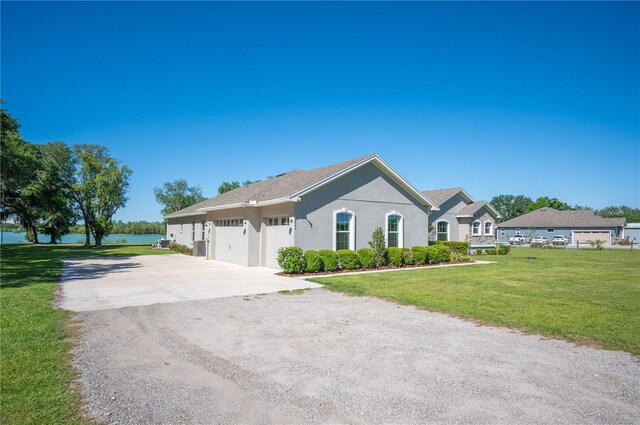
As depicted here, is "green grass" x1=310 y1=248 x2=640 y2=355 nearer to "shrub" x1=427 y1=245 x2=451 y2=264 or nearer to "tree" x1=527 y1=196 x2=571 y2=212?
"shrub" x1=427 y1=245 x2=451 y2=264

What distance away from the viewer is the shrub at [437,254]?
64.4 feet

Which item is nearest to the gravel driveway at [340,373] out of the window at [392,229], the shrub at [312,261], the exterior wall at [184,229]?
the shrub at [312,261]

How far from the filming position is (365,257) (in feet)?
54.8

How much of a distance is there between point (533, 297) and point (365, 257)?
7.64 meters

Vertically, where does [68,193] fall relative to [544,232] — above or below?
above

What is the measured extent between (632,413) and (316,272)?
1213cm

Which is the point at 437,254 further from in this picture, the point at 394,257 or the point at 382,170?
the point at 382,170

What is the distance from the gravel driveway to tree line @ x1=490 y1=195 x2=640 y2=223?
9603 cm

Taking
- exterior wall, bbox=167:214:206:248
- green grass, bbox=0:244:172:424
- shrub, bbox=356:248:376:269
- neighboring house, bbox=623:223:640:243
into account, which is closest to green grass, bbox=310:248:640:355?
shrub, bbox=356:248:376:269

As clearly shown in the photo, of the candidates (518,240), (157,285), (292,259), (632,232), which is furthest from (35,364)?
(632,232)

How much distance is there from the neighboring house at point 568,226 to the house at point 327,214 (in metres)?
32.6

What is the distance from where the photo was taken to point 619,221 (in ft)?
159

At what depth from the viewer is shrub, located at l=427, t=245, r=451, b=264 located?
1964 cm

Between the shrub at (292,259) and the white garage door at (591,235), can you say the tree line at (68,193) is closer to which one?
the shrub at (292,259)
